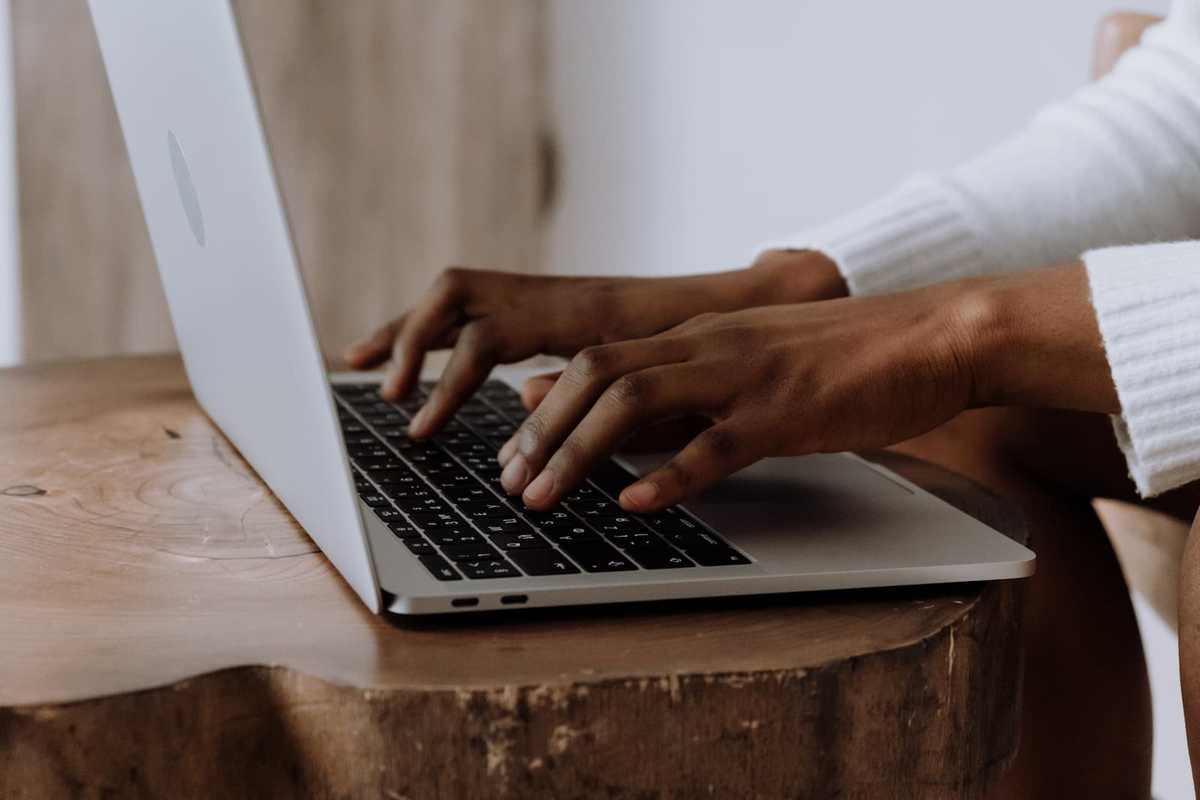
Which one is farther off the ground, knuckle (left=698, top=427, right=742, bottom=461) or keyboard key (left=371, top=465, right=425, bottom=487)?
knuckle (left=698, top=427, right=742, bottom=461)

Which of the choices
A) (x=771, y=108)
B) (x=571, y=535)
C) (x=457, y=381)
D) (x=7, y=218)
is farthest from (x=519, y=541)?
(x=7, y=218)

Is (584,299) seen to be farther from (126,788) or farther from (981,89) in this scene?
(981,89)

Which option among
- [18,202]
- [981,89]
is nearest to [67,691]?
[981,89]

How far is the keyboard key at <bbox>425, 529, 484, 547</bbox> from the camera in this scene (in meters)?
0.58

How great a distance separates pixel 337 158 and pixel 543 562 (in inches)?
70.6

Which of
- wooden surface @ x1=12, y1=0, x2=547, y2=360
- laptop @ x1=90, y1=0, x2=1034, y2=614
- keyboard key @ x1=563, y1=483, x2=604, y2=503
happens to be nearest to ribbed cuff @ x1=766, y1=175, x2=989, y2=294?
laptop @ x1=90, y1=0, x2=1034, y2=614

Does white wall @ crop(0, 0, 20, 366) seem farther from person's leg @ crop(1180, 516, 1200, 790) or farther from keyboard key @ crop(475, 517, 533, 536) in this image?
person's leg @ crop(1180, 516, 1200, 790)

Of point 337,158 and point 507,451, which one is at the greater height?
point 507,451

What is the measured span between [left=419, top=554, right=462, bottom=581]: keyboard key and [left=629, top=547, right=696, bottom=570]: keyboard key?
0.25 ft

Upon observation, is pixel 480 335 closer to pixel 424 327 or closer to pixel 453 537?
pixel 424 327

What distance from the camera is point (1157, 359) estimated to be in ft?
2.08

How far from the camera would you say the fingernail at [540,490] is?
61 centimetres

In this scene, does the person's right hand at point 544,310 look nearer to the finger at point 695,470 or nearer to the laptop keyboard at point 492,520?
the laptop keyboard at point 492,520

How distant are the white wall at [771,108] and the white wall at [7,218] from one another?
90cm
